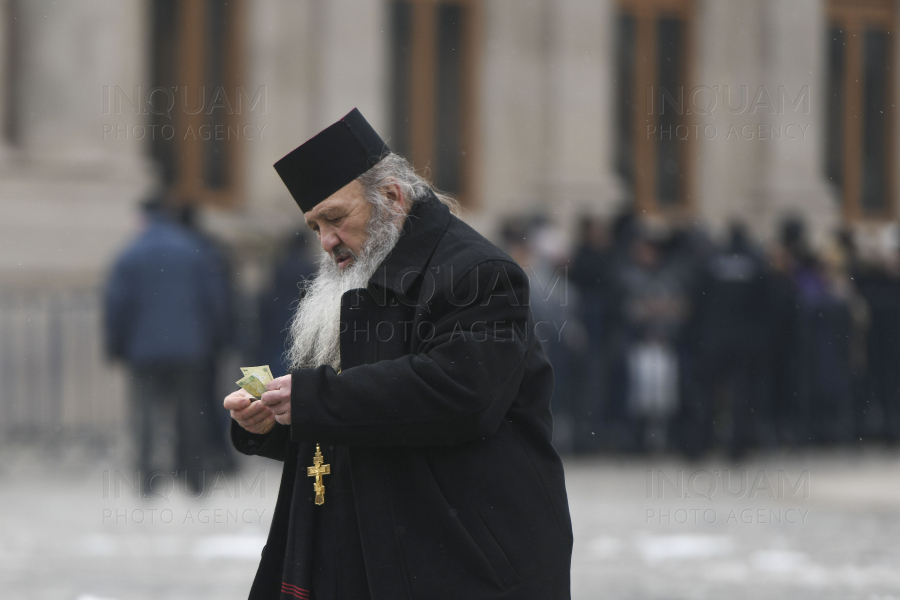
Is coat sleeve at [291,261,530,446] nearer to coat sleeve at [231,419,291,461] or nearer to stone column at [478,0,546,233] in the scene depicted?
coat sleeve at [231,419,291,461]

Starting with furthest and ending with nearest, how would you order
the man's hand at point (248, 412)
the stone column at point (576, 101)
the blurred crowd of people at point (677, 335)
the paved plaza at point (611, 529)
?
the stone column at point (576, 101) < the blurred crowd of people at point (677, 335) < the paved plaza at point (611, 529) < the man's hand at point (248, 412)

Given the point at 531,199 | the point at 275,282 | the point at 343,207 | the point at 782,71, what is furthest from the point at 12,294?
the point at 782,71

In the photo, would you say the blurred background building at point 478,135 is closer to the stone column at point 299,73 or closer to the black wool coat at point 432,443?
the stone column at point 299,73

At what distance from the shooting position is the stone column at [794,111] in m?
15.8

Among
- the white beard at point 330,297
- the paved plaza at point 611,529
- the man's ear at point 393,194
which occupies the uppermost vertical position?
the man's ear at point 393,194

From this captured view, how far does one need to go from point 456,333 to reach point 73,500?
21.3 ft

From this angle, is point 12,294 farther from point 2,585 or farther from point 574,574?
point 574,574

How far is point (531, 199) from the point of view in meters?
14.8

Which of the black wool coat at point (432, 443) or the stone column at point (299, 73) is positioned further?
the stone column at point (299, 73)

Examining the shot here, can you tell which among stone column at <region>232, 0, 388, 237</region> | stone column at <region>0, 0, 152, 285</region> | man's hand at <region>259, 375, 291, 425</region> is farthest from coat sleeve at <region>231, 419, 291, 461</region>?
stone column at <region>232, 0, 388, 237</region>

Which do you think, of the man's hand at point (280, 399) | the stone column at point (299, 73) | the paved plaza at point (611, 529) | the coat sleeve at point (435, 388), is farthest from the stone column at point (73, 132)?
the coat sleeve at point (435, 388)

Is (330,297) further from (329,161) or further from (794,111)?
(794,111)

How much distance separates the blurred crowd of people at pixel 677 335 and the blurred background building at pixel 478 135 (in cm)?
4

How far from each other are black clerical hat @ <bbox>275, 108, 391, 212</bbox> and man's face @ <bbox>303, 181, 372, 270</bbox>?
0.07 feet
